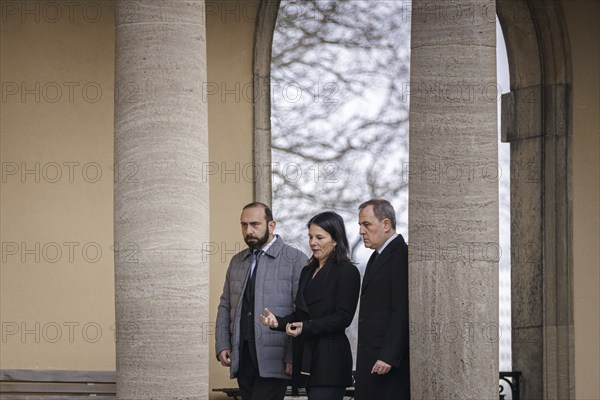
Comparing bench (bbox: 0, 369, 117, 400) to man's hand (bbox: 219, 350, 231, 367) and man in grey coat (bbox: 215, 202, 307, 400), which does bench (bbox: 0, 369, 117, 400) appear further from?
man in grey coat (bbox: 215, 202, 307, 400)

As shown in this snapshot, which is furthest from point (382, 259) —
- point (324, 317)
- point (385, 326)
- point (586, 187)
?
point (586, 187)

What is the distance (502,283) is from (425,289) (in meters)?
4.80

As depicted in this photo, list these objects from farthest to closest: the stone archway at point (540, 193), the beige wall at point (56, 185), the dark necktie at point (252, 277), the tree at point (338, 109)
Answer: the tree at point (338, 109)
the stone archway at point (540, 193)
the beige wall at point (56, 185)
the dark necktie at point (252, 277)

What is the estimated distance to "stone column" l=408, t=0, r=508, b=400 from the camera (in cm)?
844

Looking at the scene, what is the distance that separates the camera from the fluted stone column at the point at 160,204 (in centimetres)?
785

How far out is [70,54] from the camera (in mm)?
11914

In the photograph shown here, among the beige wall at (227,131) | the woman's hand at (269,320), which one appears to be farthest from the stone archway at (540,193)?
the woman's hand at (269,320)

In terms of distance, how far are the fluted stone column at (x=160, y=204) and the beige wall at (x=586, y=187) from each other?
19.1 ft

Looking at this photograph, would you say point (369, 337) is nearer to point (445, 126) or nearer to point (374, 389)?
point (374, 389)

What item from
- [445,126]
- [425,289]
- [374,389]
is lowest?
[374,389]

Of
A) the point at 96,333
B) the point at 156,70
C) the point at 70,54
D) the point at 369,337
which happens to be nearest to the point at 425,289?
the point at 369,337

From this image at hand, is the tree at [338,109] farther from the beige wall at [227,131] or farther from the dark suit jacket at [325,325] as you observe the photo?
the dark suit jacket at [325,325]

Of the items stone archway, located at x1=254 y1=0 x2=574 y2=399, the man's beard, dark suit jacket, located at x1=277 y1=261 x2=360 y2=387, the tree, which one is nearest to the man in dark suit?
dark suit jacket, located at x1=277 y1=261 x2=360 y2=387

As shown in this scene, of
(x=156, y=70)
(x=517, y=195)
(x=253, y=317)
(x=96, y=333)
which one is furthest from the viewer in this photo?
(x=517, y=195)
